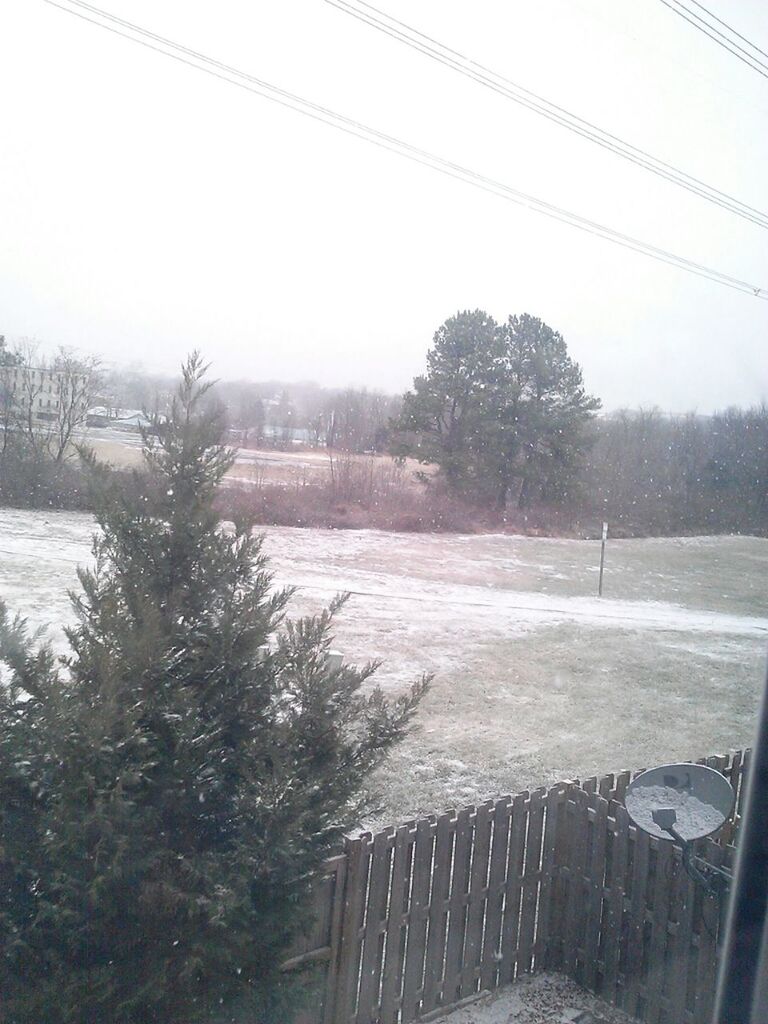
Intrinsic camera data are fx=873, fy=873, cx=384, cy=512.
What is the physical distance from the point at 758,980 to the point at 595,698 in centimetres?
688

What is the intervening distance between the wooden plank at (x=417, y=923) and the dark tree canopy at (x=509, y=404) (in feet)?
57.0

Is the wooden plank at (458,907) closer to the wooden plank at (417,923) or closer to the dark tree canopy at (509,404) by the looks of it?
the wooden plank at (417,923)

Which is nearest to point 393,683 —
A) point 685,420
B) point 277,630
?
point 277,630

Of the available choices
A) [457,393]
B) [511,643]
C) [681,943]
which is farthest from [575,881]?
[457,393]

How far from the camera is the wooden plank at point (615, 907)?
3848mm

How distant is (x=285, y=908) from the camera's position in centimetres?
268

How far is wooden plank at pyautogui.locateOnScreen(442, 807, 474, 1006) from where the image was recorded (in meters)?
3.75

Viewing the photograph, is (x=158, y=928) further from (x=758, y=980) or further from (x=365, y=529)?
(x=365, y=529)

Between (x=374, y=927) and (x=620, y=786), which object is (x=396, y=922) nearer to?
(x=374, y=927)

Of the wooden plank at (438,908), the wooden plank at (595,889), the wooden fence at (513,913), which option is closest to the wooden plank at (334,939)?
the wooden fence at (513,913)

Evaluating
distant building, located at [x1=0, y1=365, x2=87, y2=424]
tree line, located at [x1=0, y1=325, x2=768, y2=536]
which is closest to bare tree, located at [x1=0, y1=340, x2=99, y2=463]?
distant building, located at [x1=0, y1=365, x2=87, y2=424]

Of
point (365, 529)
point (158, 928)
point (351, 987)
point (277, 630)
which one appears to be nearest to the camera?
point (158, 928)

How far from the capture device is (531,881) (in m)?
4.09

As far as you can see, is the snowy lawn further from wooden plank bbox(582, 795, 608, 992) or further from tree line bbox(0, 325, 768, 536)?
tree line bbox(0, 325, 768, 536)
